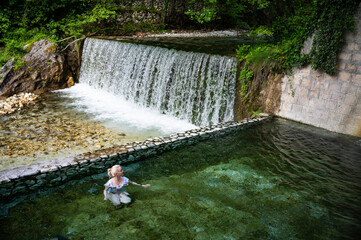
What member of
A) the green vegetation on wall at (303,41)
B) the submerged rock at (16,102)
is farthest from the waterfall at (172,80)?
the submerged rock at (16,102)

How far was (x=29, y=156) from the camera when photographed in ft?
21.6

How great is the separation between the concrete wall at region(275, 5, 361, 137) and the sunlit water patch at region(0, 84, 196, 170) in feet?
11.3

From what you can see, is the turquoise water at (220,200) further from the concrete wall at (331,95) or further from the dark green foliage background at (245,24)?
the dark green foliage background at (245,24)

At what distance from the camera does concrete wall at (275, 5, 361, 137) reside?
276 inches

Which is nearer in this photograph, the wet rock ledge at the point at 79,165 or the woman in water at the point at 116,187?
the woman in water at the point at 116,187

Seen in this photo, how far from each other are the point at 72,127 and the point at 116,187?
495 cm

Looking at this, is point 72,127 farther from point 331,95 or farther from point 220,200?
point 331,95

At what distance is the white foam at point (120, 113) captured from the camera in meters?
8.93

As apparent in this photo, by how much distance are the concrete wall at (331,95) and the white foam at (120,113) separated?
3407 mm

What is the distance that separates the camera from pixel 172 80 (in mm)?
10039

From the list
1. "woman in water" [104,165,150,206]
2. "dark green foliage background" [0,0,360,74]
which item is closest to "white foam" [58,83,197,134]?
"dark green foliage background" [0,0,360,74]

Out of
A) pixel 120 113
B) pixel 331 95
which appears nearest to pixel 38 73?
pixel 120 113

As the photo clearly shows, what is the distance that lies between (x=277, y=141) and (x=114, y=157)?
4.32 metres

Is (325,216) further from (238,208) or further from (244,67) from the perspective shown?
(244,67)
